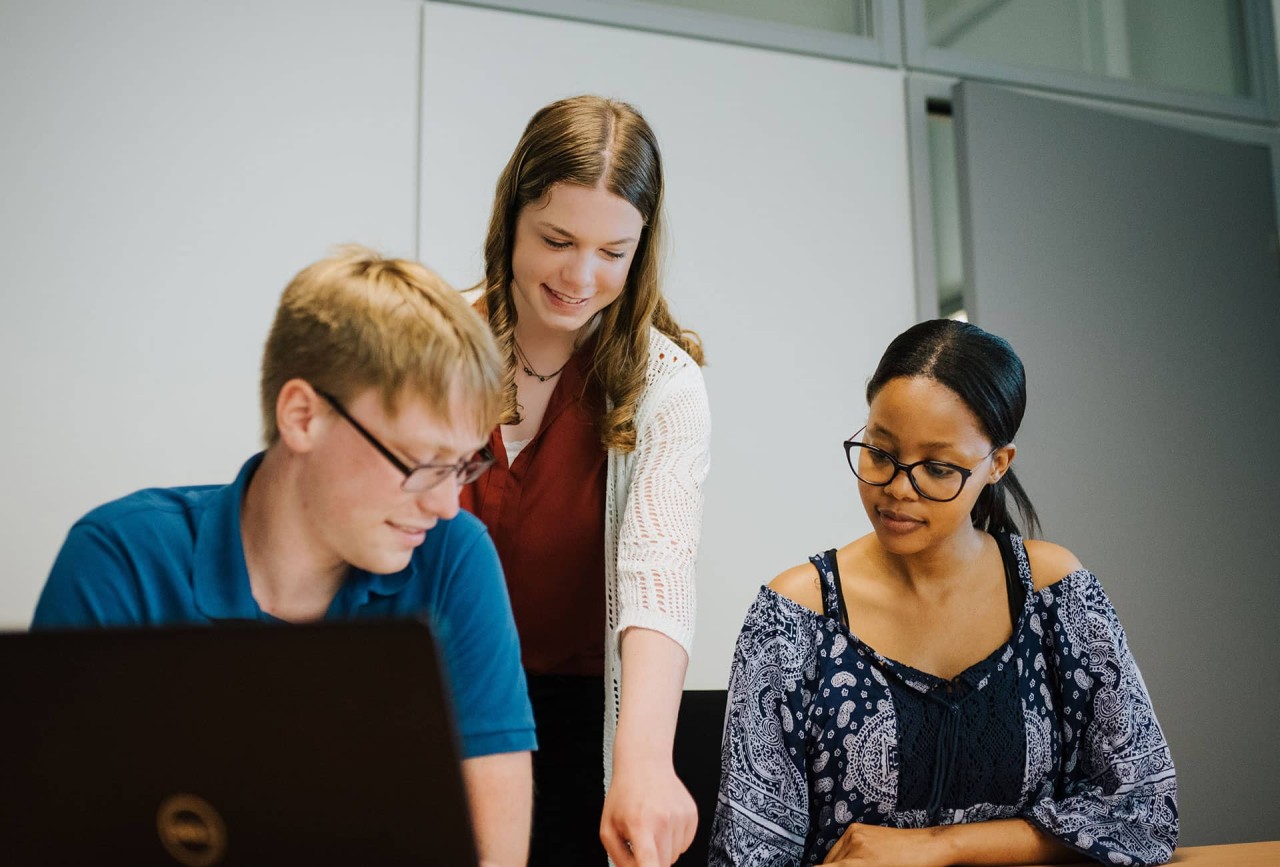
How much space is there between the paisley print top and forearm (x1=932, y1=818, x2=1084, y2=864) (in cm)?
3

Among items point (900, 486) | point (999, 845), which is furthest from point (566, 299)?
point (999, 845)

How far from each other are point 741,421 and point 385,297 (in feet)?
5.85

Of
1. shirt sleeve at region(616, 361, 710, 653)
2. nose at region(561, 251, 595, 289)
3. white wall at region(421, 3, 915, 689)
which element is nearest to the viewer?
shirt sleeve at region(616, 361, 710, 653)

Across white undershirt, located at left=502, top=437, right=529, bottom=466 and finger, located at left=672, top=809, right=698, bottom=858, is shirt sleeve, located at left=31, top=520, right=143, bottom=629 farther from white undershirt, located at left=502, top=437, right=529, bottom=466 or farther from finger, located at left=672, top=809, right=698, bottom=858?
white undershirt, located at left=502, top=437, right=529, bottom=466

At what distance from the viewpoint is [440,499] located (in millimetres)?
963

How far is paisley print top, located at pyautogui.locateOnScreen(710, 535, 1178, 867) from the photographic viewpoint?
4.54 feet

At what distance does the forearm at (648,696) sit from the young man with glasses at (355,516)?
0.09 m

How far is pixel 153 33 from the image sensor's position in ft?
7.64

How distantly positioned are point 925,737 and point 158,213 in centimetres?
175

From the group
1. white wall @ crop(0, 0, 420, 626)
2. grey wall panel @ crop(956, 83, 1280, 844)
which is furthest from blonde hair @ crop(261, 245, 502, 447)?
grey wall panel @ crop(956, 83, 1280, 844)

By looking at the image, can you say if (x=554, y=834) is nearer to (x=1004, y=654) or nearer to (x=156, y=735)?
(x=1004, y=654)

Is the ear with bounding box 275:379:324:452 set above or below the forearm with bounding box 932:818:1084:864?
above

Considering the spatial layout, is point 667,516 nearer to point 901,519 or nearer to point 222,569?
point 901,519

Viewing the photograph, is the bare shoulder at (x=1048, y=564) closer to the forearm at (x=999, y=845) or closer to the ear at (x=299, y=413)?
the forearm at (x=999, y=845)
